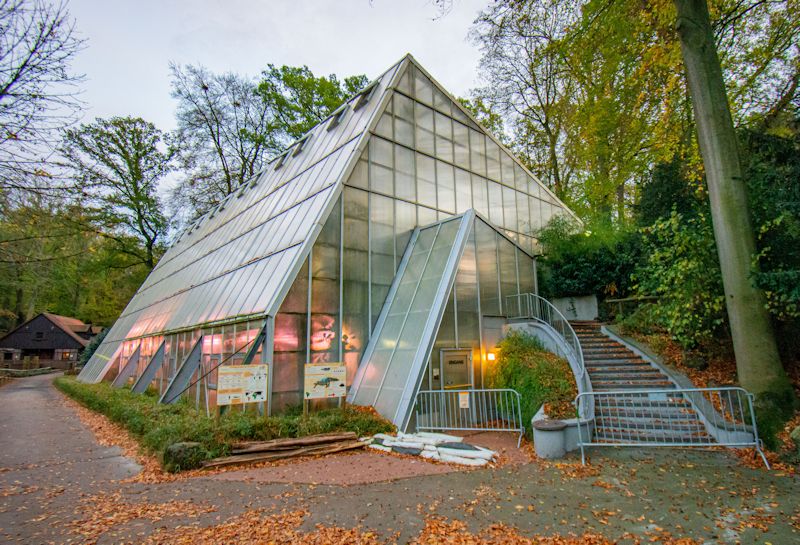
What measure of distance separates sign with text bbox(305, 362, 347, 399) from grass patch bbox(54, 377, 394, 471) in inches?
23.7

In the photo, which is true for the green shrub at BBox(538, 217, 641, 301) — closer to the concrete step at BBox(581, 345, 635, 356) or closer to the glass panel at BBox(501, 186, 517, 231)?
the glass panel at BBox(501, 186, 517, 231)

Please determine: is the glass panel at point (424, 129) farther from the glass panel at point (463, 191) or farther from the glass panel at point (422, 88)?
the glass panel at point (463, 191)

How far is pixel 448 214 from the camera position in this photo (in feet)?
56.3

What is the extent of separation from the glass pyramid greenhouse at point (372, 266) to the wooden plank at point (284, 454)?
1749mm

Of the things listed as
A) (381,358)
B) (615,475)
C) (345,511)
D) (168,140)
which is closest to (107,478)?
(345,511)

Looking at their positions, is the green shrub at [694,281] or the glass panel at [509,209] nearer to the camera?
the green shrub at [694,281]

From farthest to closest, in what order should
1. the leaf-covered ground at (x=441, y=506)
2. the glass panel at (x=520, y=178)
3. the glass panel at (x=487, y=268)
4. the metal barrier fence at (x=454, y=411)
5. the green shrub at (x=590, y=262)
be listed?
the glass panel at (x=520, y=178) → the green shrub at (x=590, y=262) → the glass panel at (x=487, y=268) → the metal barrier fence at (x=454, y=411) → the leaf-covered ground at (x=441, y=506)

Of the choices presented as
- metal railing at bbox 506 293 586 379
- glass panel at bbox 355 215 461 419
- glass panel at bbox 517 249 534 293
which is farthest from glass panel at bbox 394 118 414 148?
metal railing at bbox 506 293 586 379

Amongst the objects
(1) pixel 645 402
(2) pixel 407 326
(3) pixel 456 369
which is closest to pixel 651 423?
(1) pixel 645 402

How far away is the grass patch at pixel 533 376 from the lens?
10.3 m

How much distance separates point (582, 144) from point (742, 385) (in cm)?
1886

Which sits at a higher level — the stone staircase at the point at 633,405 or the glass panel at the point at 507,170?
the glass panel at the point at 507,170

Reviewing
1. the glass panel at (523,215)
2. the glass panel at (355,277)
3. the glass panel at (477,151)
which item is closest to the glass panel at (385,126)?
the glass panel at (355,277)

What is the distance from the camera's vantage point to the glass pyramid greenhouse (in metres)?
11.5
